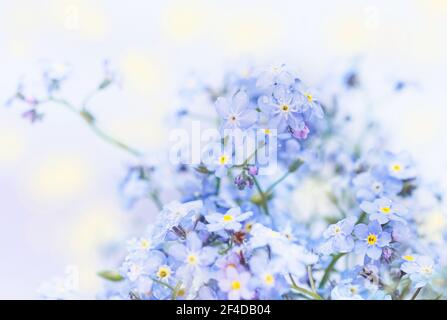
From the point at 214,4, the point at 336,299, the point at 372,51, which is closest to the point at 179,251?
the point at 336,299

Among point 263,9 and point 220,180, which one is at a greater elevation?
point 263,9

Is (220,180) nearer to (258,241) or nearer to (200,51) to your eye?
(258,241)

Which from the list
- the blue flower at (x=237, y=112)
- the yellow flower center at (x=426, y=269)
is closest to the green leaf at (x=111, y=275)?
the blue flower at (x=237, y=112)

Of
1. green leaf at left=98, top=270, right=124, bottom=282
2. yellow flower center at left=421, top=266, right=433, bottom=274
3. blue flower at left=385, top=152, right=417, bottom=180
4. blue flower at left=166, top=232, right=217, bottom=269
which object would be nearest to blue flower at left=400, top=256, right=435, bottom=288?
yellow flower center at left=421, top=266, right=433, bottom=274

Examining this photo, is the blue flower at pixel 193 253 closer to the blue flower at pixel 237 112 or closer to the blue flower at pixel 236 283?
the blue flower at pixel 236 283

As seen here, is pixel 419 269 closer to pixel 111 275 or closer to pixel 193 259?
pixel 193 259

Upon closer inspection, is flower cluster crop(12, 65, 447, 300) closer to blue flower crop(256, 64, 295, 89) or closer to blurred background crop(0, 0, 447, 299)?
blue flower crop(256, 64, 295, 89)
